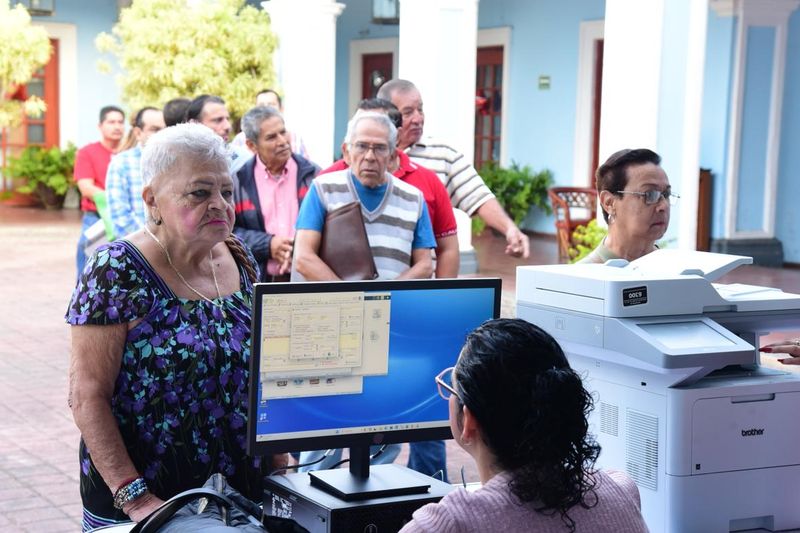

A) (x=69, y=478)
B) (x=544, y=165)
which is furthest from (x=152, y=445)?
(x=544, y=165)

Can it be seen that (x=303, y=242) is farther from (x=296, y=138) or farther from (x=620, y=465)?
(x=296, y=138)

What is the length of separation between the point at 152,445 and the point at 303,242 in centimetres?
198

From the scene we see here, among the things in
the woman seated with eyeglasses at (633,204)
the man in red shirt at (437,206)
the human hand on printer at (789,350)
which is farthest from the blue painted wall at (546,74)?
the human hand on printer at (789,350)

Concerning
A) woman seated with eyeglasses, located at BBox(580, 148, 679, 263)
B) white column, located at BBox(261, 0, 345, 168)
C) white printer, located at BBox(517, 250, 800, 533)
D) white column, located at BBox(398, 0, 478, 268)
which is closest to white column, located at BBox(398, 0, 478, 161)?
white column, located at BBox(398, 0, 478, 268)

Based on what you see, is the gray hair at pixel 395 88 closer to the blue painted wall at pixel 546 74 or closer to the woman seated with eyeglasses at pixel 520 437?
the woman seated with eyeglasses at pixel 520 437

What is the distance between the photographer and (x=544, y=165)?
16688mm

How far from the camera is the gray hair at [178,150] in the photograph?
271 cm

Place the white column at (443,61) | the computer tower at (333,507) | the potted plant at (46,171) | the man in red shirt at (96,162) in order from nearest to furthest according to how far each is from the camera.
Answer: the computer tower at (333,507) → the man in red shirt at (96,162) → the white column at (443,61) → the potted plant at (46,171)

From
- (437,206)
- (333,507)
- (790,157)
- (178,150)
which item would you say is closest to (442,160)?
(437,206)

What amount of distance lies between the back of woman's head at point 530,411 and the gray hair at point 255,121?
3553 millimetres

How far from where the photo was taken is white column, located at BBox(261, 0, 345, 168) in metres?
13.9

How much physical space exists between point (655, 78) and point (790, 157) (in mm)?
5748

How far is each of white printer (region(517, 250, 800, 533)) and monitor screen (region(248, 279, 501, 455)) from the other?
311 millimetres

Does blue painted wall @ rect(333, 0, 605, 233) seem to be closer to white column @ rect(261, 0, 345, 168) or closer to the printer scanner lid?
white column @ rect(261, 0, 345, 168)
